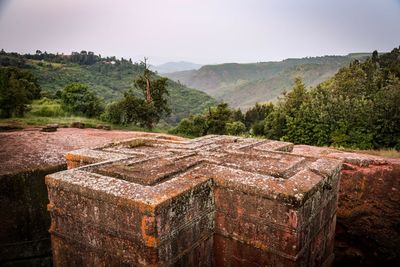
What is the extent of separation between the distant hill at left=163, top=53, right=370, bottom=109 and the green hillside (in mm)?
27887

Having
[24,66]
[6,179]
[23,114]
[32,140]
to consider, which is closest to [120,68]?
[24,66]

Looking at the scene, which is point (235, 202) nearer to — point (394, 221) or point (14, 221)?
point (14, 221)

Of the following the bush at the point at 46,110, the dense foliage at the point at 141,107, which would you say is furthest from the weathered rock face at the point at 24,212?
the dense foliage at the point at 141,107

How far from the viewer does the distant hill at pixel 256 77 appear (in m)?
81.8

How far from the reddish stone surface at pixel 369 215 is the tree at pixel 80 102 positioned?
21.6 m

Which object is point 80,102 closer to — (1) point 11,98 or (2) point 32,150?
(1) point 11,98

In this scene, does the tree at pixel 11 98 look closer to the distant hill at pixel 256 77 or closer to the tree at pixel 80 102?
the tree at pixel 80 102

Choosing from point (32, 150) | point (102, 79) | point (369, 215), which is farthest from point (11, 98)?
point (102, 79)

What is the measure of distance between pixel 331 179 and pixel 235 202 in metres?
1.77

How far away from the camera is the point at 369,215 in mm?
8328

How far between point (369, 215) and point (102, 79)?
164ft

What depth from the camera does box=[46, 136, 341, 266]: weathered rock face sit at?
12.5ft

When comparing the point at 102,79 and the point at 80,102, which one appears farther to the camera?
the point at 102,79

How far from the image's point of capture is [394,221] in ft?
26.5
